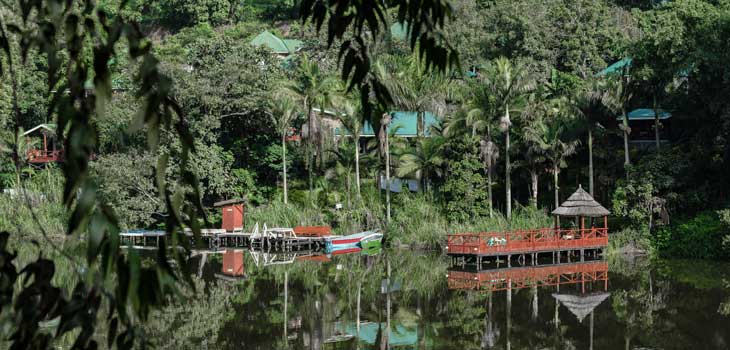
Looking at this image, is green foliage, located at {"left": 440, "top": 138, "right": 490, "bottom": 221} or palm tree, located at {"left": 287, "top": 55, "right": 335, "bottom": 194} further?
palm tree, located at {"left": 287, "top": 55, "right": 335, "bottom": 194}

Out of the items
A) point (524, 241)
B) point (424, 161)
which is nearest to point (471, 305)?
point (524, 241)

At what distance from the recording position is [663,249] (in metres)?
36.6

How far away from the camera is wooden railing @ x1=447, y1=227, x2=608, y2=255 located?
113 ft

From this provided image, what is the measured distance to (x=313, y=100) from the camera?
44375 mm

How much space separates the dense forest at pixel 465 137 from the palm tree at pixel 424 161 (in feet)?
0.30

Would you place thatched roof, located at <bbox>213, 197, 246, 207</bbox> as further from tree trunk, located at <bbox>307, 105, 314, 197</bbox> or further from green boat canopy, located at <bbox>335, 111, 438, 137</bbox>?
green boat canopy, located at <bbox>335, 111, 438, 137</bbox>

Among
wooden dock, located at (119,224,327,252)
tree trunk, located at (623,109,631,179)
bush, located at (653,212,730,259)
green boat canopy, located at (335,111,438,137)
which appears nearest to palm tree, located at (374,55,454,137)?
green boat canopy, located at (335,111,438,137)

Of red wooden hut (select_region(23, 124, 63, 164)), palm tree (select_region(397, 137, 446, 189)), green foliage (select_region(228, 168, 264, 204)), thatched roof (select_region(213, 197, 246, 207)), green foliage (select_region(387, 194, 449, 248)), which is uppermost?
red wooden hut (select_region(23, 124, 63, 164))

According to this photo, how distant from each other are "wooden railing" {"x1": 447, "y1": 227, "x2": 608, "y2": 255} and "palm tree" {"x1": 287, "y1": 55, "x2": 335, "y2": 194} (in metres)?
8.74

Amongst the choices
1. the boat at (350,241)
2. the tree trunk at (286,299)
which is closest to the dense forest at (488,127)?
the boat at (350,241)

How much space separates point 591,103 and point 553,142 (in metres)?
2.20

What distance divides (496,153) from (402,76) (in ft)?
16.6

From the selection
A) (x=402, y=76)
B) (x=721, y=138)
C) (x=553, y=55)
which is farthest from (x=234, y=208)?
(x=721, y=138)

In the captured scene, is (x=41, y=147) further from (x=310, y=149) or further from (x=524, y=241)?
(x=524, y=241)
